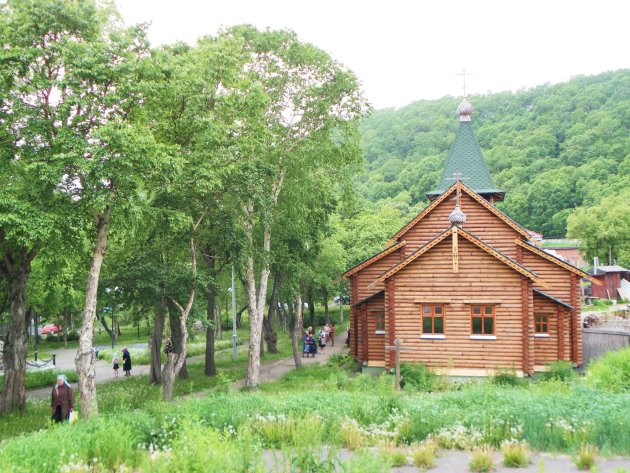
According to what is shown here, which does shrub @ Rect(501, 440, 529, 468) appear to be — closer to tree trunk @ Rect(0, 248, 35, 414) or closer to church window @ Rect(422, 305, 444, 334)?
church window @ Rect(422, 305, 444, 334)

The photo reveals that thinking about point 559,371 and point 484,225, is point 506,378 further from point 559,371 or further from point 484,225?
point 484,225

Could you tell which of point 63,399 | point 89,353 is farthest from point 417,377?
point 63,399

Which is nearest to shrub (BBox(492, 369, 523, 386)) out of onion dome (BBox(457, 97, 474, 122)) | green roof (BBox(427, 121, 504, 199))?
green roof (BBox(427, 121, 504, 199))

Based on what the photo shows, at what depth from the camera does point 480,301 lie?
77.9ft

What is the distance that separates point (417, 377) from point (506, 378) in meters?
3.57

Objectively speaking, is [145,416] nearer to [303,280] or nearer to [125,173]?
[125,173]

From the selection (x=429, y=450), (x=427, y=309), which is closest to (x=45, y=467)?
(x=429, y=450)

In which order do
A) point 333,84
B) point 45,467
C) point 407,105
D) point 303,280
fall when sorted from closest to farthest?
point 45,467 < point 333,84 < point 303,280 < point 407,105

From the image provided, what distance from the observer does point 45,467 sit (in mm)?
8961

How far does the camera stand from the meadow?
9.13m

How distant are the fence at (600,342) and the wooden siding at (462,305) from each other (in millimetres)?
3940

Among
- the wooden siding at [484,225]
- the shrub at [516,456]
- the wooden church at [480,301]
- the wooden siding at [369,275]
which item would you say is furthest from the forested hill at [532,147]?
the shrub at [516,456]

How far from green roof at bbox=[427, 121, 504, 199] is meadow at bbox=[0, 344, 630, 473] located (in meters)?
17.3

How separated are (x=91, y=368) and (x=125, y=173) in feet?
18.5
